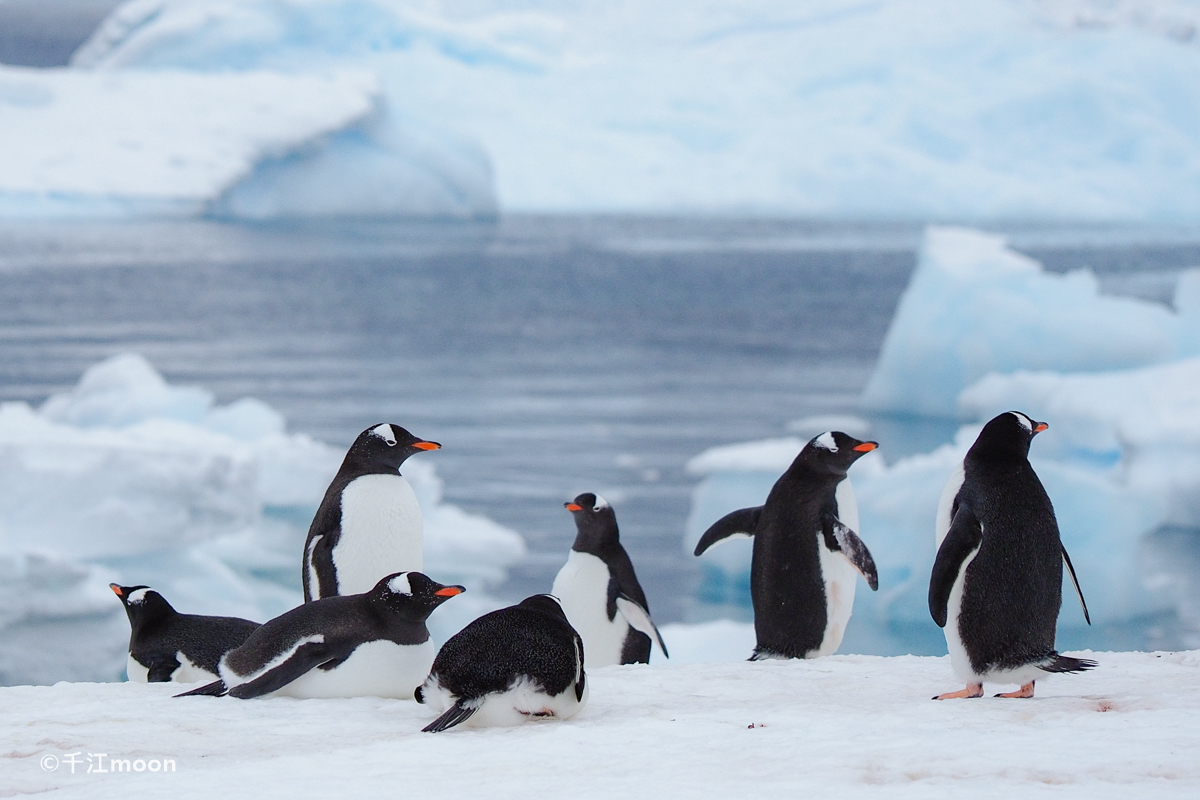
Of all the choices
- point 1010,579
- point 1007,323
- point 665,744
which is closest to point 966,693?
point 1010,579

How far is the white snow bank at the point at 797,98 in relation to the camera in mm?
34594

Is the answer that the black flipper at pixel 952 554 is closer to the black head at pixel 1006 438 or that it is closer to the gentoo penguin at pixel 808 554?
the black head at pixel 1006 438

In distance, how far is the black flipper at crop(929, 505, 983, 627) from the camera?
242 centimetres

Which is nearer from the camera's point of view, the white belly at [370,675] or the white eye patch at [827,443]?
the white belly at [370,675]

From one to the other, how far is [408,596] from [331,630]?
156mm

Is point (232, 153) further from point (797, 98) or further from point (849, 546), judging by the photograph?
point (849, 546)

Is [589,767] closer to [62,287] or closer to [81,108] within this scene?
[62,287]

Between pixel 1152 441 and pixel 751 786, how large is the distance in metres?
7.84

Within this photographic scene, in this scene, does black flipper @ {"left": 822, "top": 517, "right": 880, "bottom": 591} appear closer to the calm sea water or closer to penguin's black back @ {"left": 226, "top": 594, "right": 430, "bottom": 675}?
penguin's black back @ {"left": 226, "top": 594, "right": 430, "bottom": 675}

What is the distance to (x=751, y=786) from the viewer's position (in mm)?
1776

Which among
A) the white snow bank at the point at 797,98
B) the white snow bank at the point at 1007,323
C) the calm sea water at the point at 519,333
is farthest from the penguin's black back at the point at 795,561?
the white snow bank at the point at 797,98

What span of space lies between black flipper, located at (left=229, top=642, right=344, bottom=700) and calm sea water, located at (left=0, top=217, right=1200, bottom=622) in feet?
21.3

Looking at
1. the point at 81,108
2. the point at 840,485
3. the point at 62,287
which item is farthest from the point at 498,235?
the point at 840,485

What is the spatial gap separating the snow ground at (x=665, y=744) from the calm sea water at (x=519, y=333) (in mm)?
6446
